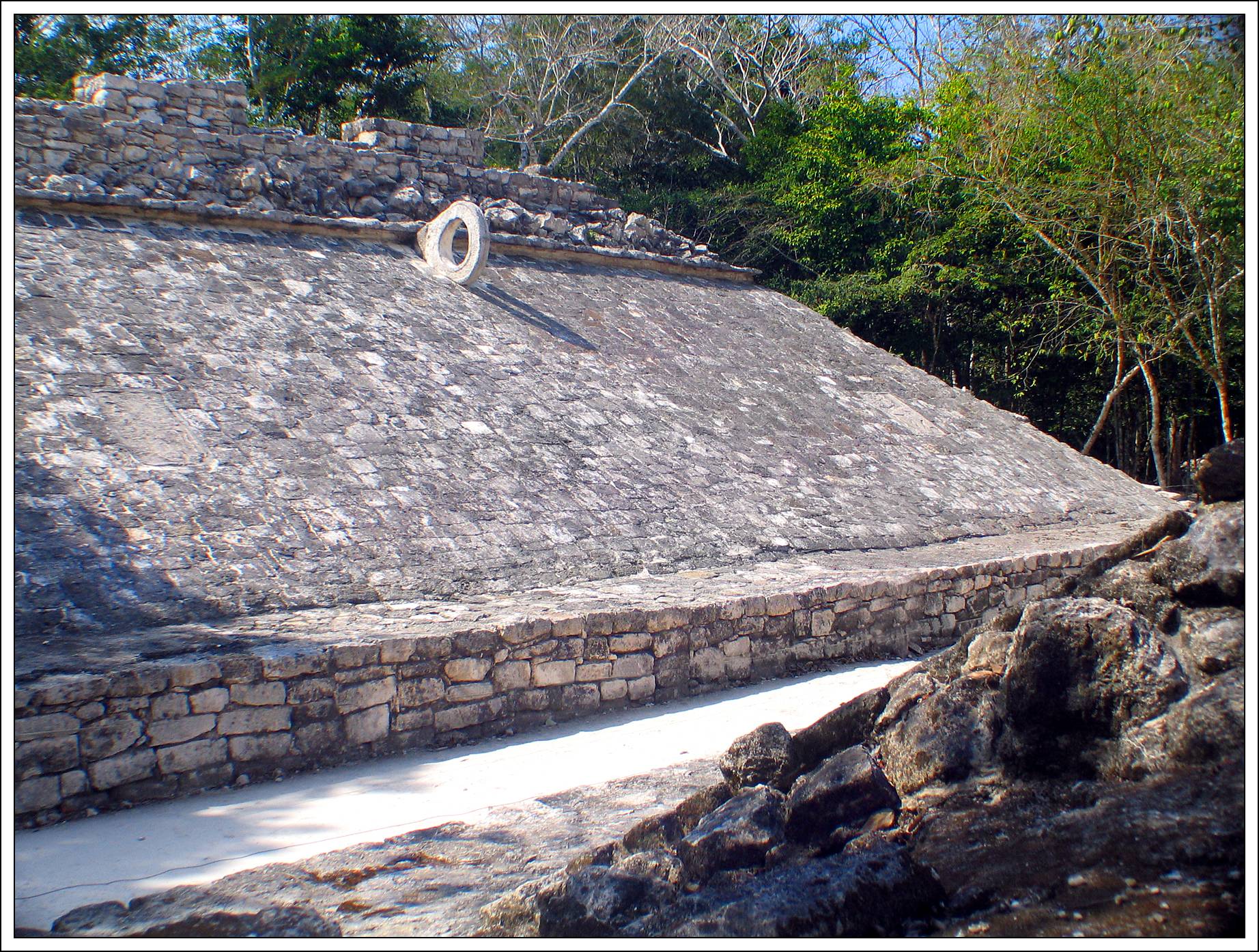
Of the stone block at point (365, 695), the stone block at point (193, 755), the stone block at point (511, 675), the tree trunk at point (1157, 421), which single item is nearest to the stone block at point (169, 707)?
the stone block at point (193, 755)

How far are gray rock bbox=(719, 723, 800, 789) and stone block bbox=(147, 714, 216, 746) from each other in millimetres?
2395

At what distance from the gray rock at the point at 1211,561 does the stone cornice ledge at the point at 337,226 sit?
8.67m

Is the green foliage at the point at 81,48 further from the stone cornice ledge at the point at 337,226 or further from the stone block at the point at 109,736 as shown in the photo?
the stone block at the point at 109,736

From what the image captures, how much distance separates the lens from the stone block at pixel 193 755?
14.1 feet

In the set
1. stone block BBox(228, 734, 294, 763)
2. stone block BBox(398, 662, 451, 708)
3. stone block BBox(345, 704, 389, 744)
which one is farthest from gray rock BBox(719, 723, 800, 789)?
stone block BBox(228, 734, 294, 763)

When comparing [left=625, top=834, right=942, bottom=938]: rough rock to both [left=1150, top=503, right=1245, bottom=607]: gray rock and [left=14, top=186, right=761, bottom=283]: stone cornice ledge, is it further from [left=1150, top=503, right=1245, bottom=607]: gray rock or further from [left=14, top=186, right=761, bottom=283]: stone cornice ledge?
[left=14, top=186, right=761, bottom=283]: stone cornice ledge

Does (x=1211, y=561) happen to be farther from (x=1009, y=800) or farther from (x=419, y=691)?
(x=419, y=691)

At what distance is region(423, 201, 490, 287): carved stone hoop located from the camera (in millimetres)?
10117

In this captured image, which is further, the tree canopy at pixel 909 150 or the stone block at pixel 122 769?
the tree canopy at pixel 909 150

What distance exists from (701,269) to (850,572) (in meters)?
7.36

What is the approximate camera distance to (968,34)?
1914cm

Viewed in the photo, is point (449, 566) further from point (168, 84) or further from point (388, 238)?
point (168, 84)

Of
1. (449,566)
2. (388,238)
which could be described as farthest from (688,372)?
(449,566)

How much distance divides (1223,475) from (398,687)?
3.94 metres
